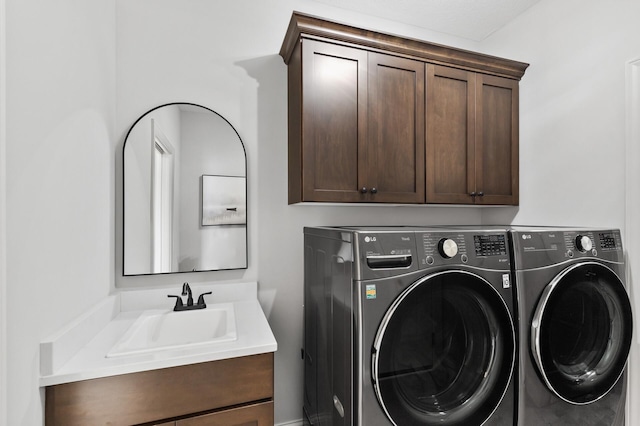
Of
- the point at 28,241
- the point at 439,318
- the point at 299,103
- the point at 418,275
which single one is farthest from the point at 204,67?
the point at 439,318

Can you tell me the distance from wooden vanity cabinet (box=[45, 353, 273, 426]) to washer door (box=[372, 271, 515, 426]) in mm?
460

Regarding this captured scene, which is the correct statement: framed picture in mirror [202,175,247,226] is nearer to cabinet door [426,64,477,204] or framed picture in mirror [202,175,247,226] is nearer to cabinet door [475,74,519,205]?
cabinet door [426,64,477,204]

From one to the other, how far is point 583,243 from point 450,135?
2.85 ft

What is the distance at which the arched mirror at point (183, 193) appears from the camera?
170 centimetres

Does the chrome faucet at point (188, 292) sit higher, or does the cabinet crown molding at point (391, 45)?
the cabinet crown molding at point (391, 45)

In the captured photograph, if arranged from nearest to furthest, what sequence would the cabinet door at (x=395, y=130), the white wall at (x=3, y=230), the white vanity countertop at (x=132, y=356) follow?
the white wall at (x=3, y=230) → the white vanity countertop at (x=132, y=356) → the cabinet door at (x=395, y=130)

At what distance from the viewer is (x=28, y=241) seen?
0.96 meters

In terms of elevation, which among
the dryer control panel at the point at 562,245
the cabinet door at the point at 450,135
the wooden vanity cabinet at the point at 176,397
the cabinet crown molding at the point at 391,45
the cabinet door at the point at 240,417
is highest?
the cabinet crown molding at the point at 391,45

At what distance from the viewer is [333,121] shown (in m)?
1.70

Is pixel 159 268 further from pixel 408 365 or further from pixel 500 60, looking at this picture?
pixel 500 60

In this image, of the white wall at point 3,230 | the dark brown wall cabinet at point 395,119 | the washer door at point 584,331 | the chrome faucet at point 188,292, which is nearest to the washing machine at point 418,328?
the washer door at point 584,331

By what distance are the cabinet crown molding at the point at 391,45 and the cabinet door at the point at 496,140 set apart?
0.25ft

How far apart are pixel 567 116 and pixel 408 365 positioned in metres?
1.72

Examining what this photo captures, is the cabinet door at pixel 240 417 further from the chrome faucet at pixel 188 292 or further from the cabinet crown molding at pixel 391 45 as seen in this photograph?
the cabinet crown molding at pixel 391 45
